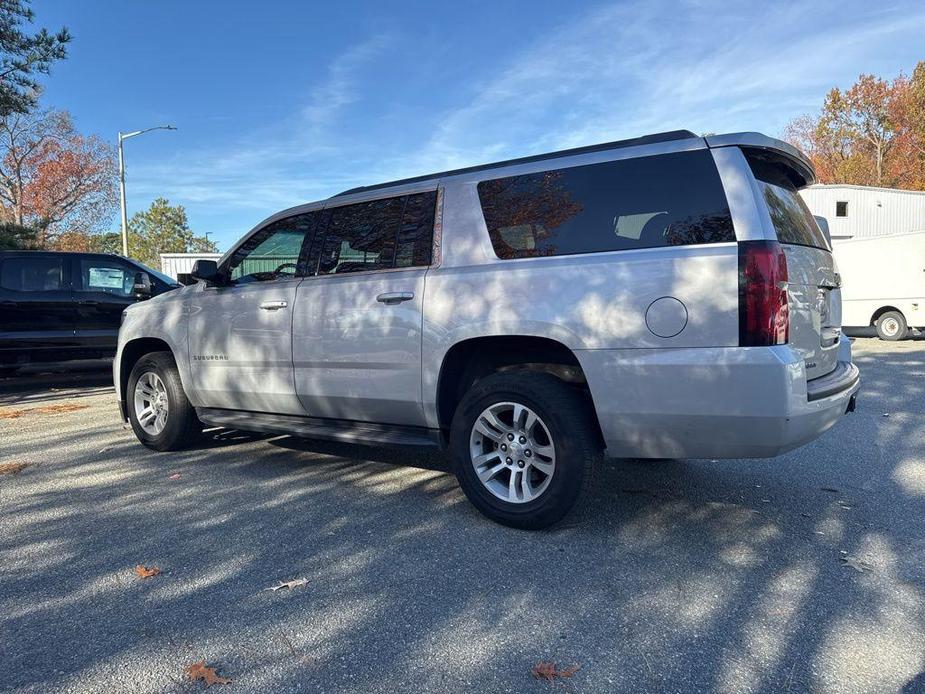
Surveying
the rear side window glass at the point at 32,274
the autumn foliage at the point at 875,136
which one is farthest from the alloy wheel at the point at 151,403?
the autumn foliage at the point at 875,136

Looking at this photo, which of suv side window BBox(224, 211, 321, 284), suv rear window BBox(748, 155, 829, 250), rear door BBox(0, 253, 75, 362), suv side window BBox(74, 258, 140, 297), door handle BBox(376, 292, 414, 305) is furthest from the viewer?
suv side window BBox(74, 258, 140, 297)

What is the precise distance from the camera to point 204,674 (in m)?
2.19

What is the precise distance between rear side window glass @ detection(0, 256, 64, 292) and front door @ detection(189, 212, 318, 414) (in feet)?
16.8

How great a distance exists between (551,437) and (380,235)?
69.3 inches

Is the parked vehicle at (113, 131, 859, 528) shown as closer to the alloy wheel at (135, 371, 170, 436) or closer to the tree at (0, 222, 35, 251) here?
the alloy wheel at (135, 371, 170, 436)

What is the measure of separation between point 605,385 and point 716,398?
0.52 metres

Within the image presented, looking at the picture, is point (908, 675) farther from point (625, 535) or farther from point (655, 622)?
point (625, 535)

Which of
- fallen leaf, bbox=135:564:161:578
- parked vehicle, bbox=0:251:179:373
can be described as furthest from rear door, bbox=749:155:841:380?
parked vehicle, bbox=0:251:179:373

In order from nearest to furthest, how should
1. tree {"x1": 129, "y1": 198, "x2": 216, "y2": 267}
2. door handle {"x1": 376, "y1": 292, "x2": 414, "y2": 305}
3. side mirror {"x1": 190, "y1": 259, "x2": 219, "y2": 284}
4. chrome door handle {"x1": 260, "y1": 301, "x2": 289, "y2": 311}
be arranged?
door handle {"x1": 376, "y1": 292, "x2": 414, "y2": 305} < chrome door handle {"x1": 260, "y1": 301, "x2": 289, "y2": 311} < side mirror {"x1": 190, "y1": 259, "x2": 219, "y2": 284} < tree {"x1": 129, "y1": 198, "x2": 216, "y2": 267}

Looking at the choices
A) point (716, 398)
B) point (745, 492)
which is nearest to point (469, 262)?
point (716, 398)

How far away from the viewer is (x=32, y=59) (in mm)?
11125

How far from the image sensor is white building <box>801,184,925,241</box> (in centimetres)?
2905

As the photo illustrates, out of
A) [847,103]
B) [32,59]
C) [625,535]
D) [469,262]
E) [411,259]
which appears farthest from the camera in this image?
[847,103]

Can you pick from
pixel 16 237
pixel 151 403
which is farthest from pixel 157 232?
pixel 151 403
